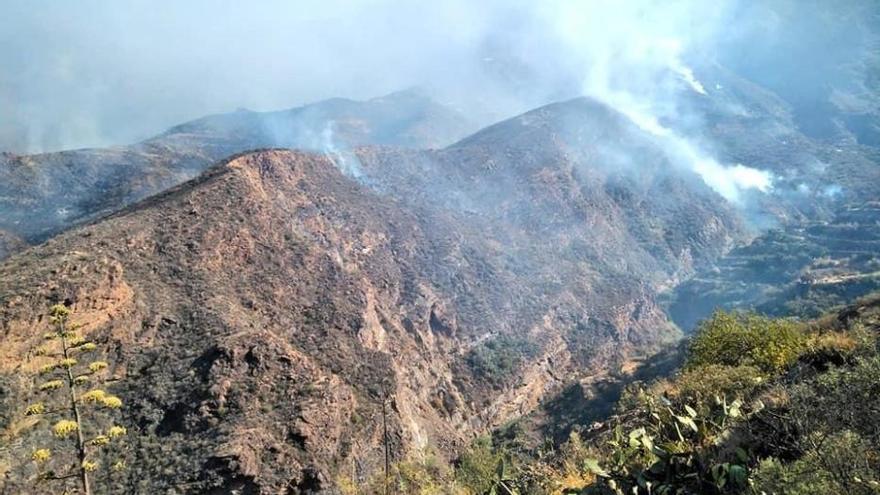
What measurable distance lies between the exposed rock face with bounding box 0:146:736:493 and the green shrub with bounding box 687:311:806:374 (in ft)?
87.5

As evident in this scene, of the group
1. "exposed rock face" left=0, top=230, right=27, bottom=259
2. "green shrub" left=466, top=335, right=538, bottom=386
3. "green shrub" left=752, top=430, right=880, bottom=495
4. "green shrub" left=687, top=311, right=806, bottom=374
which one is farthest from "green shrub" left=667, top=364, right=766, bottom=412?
"exposed rock face" left=0, top=230, right=27, bottom=259

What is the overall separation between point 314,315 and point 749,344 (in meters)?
47.1

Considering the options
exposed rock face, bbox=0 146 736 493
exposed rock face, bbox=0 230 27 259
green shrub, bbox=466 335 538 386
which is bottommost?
green shrub, bbox=466 335 538 386

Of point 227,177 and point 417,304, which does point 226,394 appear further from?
point 417,304

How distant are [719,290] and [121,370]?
421 feet

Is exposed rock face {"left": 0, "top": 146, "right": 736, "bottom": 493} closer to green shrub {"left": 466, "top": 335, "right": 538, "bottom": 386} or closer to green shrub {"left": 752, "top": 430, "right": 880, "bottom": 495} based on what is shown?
green shrub {"left": 466, "top": 335, "right": 538, "bottom": 386}

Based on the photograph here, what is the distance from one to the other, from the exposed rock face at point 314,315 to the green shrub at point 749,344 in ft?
87.5

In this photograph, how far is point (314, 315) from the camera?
64438 mm

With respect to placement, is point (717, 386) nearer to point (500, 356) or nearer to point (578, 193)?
point (500, 356)

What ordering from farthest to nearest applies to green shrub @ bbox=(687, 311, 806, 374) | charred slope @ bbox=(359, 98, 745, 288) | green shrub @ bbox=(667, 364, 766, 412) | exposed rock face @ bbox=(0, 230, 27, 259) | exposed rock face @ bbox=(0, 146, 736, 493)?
charred slope @ bbox=(359, 98, 745, 288)
exposed rock face @ bbox=(0, 230, 27, 259)
exposed rock face @ bbox=(0, 146, 736, 493)
green shrub @ bbox=(687, 311, 806, 374)
green shrub @ bbox=(667, 364, 766, 412)

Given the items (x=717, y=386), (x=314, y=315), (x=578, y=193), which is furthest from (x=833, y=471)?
(x=578, y=193)

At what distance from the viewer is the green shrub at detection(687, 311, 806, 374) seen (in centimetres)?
2362

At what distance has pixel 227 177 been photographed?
248 ft

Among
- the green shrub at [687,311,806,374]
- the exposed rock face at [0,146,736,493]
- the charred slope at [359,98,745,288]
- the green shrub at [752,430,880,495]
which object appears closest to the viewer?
the green shrub at [752,430,880,495]
